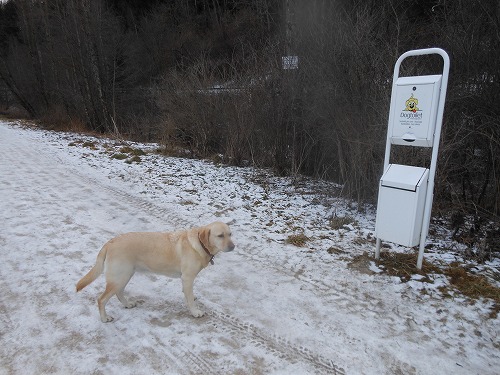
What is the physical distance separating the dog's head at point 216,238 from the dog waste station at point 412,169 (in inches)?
87.1

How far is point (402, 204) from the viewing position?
431cm

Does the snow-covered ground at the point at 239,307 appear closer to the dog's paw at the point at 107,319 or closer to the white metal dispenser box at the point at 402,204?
the dog's paw at the point at 107,319

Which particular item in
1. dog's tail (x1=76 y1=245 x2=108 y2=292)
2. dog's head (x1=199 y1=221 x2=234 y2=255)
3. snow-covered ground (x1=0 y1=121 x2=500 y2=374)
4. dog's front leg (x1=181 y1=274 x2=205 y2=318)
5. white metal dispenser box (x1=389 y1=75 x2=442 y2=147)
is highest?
white metal dispenser box (x1=389 y1=75 x2=442 y2=147)

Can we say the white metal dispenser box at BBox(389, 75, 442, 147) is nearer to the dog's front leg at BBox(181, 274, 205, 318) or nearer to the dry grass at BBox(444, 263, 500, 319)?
the dry grass at BBox(444, 263, 500, 319)

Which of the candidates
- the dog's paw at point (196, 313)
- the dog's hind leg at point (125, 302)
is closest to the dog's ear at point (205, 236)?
the dog's paw at point (196, 313)

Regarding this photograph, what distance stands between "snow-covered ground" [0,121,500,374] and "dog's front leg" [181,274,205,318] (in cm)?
9

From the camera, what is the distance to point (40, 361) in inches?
117

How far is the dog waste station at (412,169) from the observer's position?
4059mm

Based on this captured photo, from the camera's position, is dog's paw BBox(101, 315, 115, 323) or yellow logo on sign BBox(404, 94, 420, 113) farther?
yellow logo on sign BBox(404, 94, 420, 113)

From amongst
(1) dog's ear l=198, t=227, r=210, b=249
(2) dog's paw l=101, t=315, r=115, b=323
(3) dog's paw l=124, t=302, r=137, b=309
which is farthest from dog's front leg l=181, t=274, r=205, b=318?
(2) dog's paw l=101, t=315, r=115, b=323

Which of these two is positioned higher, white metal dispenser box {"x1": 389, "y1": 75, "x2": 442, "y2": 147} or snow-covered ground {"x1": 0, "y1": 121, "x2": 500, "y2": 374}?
white metal dispenser box {"x1": 389, "y1": 75, "x2": 442, "y2": 147}

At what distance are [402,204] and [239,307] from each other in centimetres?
233

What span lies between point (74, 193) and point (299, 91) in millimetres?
5599

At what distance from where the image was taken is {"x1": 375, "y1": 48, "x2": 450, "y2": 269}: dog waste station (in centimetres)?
406
